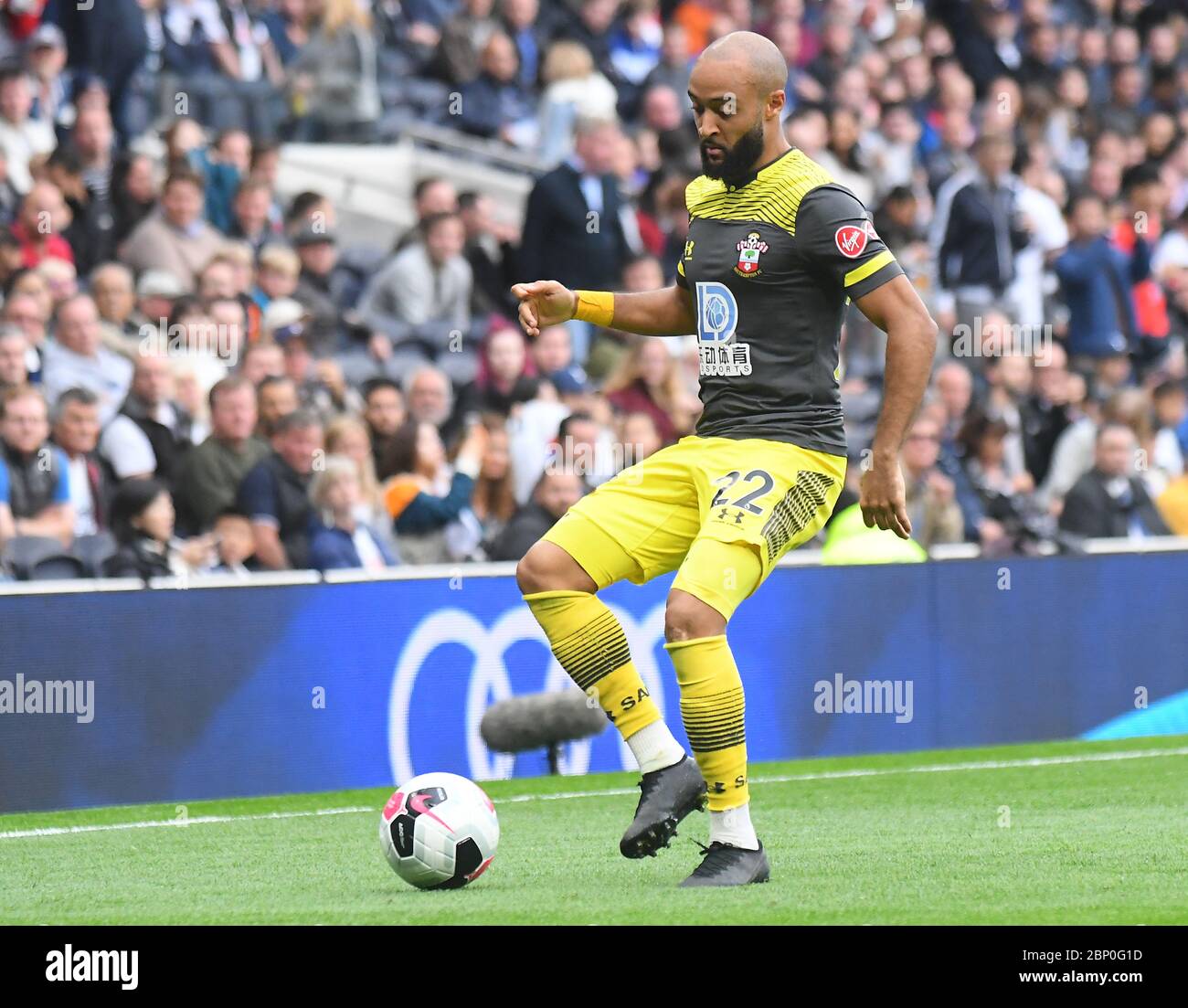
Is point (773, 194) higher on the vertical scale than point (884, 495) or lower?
higher

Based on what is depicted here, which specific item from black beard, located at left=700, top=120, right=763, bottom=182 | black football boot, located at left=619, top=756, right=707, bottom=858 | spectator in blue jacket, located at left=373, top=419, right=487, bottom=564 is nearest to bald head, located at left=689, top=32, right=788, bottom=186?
black beard, located at left=700, top=120, right=763, bottom=182

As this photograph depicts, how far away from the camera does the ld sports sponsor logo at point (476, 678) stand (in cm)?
1002

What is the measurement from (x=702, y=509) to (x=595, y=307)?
0.94 metres

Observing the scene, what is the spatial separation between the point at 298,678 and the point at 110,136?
472 centimetres

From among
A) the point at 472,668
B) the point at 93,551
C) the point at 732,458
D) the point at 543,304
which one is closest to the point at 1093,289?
the point at 472,668

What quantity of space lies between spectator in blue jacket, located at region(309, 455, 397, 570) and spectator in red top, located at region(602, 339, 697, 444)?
2.66m

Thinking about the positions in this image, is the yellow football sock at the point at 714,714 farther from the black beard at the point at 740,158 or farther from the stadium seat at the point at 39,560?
the stadium seat at the point at 39,560

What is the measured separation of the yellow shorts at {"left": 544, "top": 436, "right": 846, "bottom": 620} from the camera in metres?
6.42

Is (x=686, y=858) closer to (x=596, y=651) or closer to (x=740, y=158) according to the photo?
(x=596, y=651)

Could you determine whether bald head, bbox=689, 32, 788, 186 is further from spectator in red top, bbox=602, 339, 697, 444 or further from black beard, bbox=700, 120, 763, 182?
spectator in red top, bbox=602, 339, 697, 444

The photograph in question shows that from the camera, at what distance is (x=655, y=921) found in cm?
559

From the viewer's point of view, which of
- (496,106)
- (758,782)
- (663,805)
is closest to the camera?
(663,805)

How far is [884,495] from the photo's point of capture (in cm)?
623
